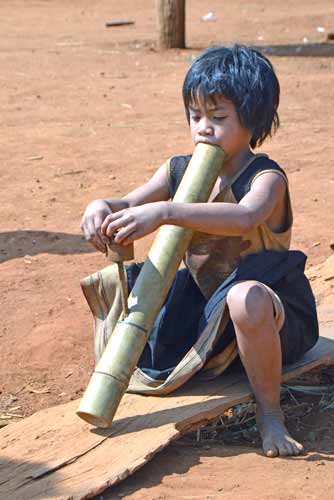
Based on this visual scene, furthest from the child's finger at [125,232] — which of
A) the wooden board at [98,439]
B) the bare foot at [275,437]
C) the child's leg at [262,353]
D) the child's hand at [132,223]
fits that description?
the bare foot at [275,437]

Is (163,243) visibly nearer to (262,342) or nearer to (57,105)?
(262,342)

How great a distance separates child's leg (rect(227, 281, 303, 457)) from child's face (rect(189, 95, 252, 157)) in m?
0.49

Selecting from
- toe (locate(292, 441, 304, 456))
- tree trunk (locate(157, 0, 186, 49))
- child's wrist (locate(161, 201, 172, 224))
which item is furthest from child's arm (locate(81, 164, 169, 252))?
tree trunk (locate(157, 0, 186, 49))

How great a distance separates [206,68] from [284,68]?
23.8 feet

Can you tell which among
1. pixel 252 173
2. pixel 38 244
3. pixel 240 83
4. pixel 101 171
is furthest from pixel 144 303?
pixel 101 171

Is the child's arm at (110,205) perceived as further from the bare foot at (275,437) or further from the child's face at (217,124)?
the bare foot at (275,437)

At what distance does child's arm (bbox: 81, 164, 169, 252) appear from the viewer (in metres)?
3.18

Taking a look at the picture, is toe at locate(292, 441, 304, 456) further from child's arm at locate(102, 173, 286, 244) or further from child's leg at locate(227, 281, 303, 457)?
child's arm at locate(102, 173, 286, 244)

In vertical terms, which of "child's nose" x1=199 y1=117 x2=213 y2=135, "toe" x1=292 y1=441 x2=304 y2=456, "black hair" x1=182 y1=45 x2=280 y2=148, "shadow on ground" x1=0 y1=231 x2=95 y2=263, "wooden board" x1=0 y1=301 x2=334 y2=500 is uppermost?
"black hair" x1=182 y1=45 x2=280 y2=148

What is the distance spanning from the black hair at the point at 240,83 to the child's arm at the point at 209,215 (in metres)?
0.21

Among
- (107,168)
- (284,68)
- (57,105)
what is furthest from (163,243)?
(284,68)

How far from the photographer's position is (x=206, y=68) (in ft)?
10.9

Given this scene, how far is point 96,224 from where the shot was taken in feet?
10.5

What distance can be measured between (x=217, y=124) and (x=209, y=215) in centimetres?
38
